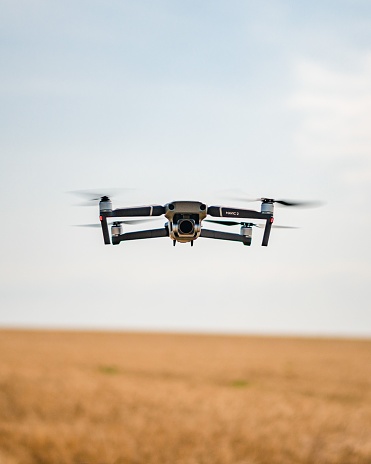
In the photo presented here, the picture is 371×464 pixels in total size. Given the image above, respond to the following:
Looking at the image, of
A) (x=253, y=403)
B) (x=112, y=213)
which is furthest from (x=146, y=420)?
(x=112, y=213)

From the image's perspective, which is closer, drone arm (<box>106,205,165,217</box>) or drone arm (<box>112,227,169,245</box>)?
drone arm (<box>106,205,165,217</box>)

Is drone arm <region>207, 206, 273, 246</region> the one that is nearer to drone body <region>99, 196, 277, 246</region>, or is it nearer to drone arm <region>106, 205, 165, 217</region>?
drone body <region>99, 196, 277, 246</region>

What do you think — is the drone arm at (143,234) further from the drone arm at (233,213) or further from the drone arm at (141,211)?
the drone arm at (233,213)

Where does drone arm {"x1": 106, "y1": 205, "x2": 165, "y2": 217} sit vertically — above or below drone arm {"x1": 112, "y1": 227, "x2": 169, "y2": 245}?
above

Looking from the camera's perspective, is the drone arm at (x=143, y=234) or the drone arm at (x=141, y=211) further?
the drone arm at (x=143, y=234)

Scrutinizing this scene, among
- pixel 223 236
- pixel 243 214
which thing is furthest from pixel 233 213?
pixel 223 236
